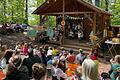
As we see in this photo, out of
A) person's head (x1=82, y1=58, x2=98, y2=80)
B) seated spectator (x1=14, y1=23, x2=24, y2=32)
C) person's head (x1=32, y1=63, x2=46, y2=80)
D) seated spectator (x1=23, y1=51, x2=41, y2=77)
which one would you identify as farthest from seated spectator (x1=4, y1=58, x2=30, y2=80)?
seated spectator (x1=14, y1=23, x2=24, y2=32)

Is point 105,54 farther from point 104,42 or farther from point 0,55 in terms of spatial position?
point 0,55

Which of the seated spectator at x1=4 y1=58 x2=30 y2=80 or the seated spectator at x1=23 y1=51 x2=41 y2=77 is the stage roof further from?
the seated spectator at x1=4 y1=58 x2=30 y2=80

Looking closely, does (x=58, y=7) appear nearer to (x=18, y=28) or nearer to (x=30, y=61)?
(x=18, y=28)

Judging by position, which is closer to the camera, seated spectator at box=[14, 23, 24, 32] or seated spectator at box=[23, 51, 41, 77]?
seated spectator at box=[23, 51, 41, 77]

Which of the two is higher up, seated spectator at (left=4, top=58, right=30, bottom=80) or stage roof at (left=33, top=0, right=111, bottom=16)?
stage roof at (left=33, top=0, right=111, bottom=16)

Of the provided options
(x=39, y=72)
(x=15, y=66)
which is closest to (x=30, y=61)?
(x=15, y=66)

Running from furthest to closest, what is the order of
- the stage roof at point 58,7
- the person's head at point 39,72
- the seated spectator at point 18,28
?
the seated spectator at point 18,28, the stage roof at point 58,7, the person's head at point 39,72

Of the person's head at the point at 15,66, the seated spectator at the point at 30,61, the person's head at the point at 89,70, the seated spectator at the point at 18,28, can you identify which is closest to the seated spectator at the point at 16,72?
the person's head at the point at 15,66

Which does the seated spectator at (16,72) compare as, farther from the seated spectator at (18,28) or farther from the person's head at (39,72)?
the seated spectator at (18,28)

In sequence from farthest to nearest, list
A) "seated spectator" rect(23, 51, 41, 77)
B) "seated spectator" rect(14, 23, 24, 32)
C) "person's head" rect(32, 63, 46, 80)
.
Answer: "seated spectator" rect(14, 23, 24, 32)
"seated spectator" rect(23, 51, 41, 77)
"person's head" rect(32, 63, 46, 80)

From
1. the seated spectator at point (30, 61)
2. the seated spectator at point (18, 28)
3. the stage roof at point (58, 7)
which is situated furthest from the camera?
the seated spectator at point (18, 28)

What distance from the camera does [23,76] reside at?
569 cm

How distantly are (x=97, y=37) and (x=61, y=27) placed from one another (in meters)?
4.22

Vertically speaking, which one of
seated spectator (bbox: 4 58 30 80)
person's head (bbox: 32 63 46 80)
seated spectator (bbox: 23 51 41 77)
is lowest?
seated spectator (bbox: 23 51 41 77)
